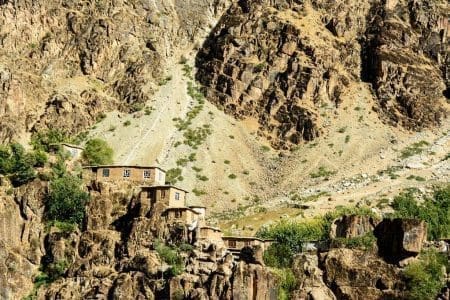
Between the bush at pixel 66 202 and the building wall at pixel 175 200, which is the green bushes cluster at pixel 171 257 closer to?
the building wall at pixel 175 200

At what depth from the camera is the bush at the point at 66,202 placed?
82.8 m

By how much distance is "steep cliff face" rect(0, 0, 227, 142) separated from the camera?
114312mm

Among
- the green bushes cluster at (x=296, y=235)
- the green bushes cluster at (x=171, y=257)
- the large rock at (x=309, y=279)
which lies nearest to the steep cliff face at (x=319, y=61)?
the green bushes cluster at (x=296, y=235)

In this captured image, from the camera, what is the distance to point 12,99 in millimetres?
112375

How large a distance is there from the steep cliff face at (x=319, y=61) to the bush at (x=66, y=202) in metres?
37.5

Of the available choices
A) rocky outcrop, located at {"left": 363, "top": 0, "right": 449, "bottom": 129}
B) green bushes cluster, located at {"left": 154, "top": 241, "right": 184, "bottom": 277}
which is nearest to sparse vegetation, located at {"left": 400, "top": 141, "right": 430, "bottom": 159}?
rocky outcrop, located at {"left": 363, "top": 0, "right": 449, "bottom": 129}

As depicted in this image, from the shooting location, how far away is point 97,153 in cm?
9900

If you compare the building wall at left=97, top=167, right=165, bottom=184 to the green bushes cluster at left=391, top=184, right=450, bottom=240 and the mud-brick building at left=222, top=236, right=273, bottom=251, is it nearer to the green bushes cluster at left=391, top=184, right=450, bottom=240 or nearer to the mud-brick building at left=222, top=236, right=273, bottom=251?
the mud-brick building at left=222, top=236, right=273, bottom=251

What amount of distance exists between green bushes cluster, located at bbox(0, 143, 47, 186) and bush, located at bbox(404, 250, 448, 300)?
39.3 m

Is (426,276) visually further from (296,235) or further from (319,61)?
(319,61)

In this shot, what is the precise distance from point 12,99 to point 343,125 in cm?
4487

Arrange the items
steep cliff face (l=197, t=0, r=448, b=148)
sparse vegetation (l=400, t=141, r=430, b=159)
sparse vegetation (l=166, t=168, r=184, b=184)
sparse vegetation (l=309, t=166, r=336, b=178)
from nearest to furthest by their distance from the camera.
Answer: sparse vegetation (l=166, t=168, r=184, b=184) < sparse vegetation (l=309, t=166, r=336, b=178) < sparse vegetation (l=400, t=141, r=430, b=159) < steep cliff face (l=197, t=0, r=448, b=148)

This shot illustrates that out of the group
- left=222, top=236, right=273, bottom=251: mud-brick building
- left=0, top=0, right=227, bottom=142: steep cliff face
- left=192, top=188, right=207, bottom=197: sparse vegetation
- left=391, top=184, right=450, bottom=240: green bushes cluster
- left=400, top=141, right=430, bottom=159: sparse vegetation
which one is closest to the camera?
left=222, top=236, right=273, bottom=251: mud-brick building

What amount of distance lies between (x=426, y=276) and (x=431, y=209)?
17966mm
